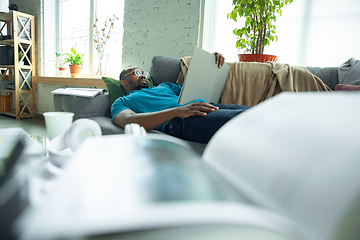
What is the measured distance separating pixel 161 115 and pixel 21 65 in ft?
11.8

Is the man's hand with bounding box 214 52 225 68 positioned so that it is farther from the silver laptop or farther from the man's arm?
the man's arm

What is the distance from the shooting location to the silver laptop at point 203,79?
4.07 feet

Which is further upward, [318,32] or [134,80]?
[318,32]

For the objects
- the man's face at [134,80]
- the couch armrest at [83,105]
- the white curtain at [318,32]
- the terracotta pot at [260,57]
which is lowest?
the couch armrest at [83,105]

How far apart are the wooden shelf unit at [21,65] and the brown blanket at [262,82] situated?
11.6 feet

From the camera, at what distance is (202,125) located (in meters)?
1.08

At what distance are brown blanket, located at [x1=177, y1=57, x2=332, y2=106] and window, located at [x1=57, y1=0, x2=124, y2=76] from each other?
2242 mm

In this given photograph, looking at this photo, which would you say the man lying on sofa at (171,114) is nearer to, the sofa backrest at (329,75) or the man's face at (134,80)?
the man's face at (134,80)

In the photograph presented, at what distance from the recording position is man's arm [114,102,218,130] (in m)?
1.11

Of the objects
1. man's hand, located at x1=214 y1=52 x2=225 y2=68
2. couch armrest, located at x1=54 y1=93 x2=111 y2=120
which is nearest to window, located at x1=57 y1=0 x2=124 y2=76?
couch armrest, located at x1=54 y1=93 x2=111 y2=120

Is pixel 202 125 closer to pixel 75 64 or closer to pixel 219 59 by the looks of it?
pixel 219 59

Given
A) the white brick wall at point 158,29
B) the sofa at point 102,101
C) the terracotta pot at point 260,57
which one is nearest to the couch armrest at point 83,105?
the sofa at point 102,101

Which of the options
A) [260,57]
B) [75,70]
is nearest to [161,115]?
[260,57]

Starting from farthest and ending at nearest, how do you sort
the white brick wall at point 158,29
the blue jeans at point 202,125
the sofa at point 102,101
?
the white brick wall at point 158,29 < the sofa at point 102,101 < the blue jeans at point 202,125
